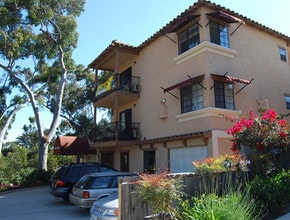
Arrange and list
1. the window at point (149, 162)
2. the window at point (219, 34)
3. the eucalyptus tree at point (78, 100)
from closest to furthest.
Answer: the window at point (219, 34)
the window at point (149, 162)
the eucalyptus tree at point (78, 100)

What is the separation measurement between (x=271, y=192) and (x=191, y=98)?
7.92 meters

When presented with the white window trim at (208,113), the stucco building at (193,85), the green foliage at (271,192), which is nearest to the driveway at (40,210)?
the stucco building at (193,85)

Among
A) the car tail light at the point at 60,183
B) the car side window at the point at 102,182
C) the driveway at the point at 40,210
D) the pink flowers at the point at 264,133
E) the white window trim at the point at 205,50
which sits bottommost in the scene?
the driveway at the point at 40,210

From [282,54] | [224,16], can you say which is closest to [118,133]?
[224,16]

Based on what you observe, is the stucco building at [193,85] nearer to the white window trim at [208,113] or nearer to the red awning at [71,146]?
the white window trim at [208,113]

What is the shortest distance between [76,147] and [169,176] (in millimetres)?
18291

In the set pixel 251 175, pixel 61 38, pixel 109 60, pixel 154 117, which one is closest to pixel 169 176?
pixel 251 175

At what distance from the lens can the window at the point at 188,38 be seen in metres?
14.6

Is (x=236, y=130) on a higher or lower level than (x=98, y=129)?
lower

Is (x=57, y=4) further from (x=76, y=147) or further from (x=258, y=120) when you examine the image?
(x=258, y=120)

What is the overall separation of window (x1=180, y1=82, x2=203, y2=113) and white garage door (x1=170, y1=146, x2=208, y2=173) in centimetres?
207

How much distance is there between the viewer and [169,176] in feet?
21.3

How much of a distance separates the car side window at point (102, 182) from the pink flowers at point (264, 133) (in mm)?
4873

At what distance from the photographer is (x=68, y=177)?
13305 mm
